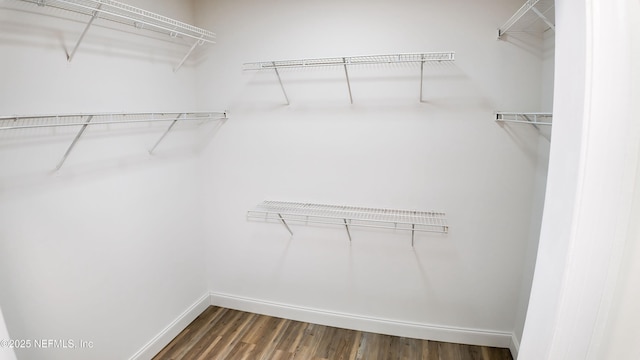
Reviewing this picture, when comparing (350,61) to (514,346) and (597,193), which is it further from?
(514,346)

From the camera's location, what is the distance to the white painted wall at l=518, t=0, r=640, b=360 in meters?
0.66

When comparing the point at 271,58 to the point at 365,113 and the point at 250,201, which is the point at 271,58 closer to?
the point at 365,113

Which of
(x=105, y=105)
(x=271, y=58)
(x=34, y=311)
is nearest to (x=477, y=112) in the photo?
(x=271, y=58)

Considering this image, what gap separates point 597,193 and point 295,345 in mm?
2116

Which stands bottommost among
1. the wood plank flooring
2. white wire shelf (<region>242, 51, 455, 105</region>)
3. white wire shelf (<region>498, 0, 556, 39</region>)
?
the wood plank flooring

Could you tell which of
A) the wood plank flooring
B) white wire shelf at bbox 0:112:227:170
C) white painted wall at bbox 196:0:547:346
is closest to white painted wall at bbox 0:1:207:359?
white wire shelf at bbox 0:112:227:170

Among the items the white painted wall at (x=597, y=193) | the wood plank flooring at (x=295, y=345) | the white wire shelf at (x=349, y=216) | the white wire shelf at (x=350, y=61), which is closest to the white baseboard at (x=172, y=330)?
the wood plank flooring at (x=295, y=345)

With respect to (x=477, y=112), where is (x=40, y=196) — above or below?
below

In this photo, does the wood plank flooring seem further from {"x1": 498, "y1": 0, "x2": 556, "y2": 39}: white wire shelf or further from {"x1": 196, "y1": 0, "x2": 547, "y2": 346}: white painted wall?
{"x1": 498, "y1": 0, "x2": 556, "y2": 39}: white wire shelf

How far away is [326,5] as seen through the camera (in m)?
2.21

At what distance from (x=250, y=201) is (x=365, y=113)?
112 cm

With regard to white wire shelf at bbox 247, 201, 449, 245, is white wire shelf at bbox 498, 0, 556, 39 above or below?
above

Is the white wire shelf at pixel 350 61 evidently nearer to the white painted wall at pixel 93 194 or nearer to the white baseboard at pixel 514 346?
the white painted wall at pixel 93 194

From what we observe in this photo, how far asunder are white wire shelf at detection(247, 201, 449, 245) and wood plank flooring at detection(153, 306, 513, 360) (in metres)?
0.75
